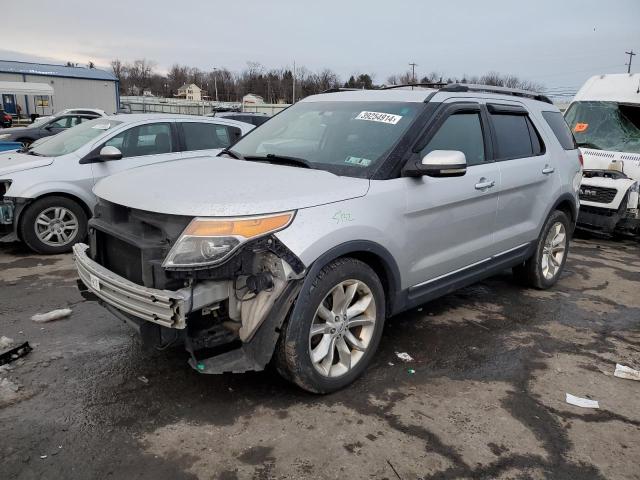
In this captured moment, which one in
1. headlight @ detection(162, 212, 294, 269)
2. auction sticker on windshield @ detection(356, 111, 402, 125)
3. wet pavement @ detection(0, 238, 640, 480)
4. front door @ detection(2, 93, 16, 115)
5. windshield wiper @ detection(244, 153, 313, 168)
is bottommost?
wet pavement @ detection(0, 238, 640, 480)

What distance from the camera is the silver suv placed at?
2771 mm

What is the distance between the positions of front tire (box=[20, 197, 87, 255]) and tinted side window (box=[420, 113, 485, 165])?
4617mm

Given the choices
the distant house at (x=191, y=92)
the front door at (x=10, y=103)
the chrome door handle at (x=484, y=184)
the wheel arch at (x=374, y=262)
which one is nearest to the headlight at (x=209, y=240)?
the wheel arch at (x=374, y=262)

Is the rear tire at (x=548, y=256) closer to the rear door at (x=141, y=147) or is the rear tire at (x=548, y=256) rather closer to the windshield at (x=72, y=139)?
the rear door at (x=141, y=147)

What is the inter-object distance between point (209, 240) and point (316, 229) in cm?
60

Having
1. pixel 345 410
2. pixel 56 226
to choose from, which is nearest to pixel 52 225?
pixel 56 226

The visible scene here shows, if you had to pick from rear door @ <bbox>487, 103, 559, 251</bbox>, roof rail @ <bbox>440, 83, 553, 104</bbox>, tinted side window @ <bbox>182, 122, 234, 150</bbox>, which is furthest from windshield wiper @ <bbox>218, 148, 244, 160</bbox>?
tinted side window @ <bbox>182, 122, 234, 150</bbox>

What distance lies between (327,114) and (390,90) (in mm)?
586

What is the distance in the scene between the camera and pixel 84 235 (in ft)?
21.2

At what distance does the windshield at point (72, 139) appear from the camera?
21.5 feet

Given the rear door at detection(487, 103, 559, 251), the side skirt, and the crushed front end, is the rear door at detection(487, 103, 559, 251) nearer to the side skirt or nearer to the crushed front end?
the side skirt

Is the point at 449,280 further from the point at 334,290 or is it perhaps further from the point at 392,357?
the point at 334,290

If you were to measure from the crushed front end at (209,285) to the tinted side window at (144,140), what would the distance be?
159 inches

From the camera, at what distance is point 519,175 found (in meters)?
4.54
